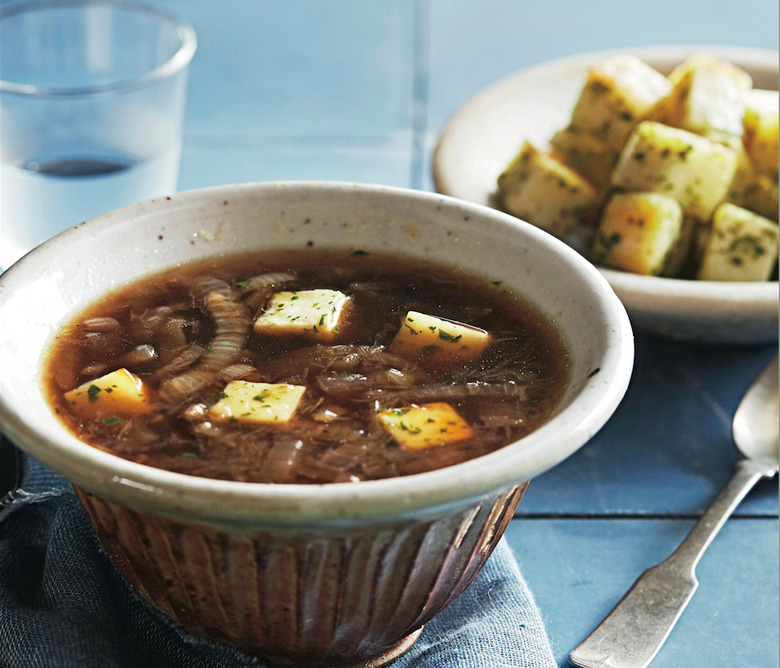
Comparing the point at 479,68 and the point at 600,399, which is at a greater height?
the point at 600,399

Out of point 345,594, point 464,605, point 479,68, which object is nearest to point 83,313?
point 345,594

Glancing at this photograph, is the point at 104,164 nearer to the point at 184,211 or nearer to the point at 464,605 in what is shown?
the point at 184,211

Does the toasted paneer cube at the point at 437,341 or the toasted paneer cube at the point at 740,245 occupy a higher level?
the toasted paneer cube at the point at 437,341

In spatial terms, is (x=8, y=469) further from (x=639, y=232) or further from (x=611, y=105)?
(x=611, y=105)

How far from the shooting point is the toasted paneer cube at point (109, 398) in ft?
4.21

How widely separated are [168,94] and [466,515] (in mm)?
1908

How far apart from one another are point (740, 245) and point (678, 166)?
0.22 meters

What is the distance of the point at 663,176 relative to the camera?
83.7 inches

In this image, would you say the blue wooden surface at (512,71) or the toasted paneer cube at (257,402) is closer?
the toasted paneer cube at (257,402)

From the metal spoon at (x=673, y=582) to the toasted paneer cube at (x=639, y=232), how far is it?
0.36m

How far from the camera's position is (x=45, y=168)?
265 centimetres

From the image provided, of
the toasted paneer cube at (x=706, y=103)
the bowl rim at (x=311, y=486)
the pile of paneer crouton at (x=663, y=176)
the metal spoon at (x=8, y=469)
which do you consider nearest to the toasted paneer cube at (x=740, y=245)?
the pile of paneer crouton at (x=663, y=176)

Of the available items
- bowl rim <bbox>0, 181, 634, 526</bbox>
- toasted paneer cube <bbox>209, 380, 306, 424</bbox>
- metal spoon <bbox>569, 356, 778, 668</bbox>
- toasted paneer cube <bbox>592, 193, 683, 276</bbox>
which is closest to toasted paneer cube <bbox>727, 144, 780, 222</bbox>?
toasted paneer cube <bbox>592, 193, 683, 276</bbox>

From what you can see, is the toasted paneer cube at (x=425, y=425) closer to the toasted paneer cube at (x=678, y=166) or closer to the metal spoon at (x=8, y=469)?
the metal spoon at (x=8, y=469)
